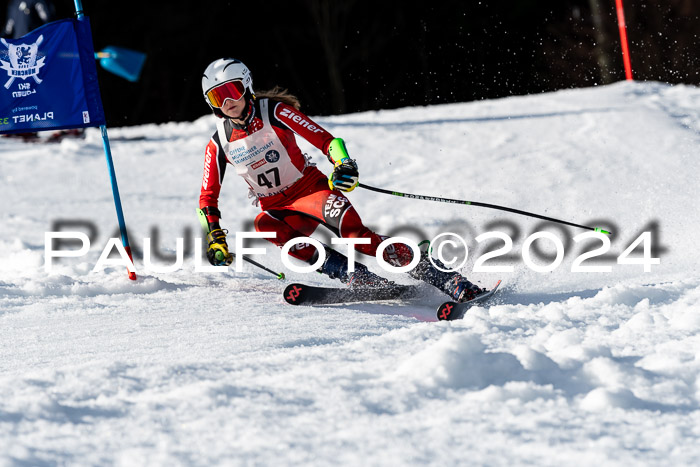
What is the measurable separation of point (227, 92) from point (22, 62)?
154 cm

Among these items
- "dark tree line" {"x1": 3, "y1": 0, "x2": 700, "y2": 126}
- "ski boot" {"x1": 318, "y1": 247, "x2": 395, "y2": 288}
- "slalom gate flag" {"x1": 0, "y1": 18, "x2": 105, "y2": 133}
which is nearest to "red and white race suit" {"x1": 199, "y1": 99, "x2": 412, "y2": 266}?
"ski boot" {"x1": 318, "y1": 247, "x2": 395, "y2": 288}

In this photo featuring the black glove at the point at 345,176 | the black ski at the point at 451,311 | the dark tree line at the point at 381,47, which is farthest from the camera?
the dark tree line at the point at 381,47

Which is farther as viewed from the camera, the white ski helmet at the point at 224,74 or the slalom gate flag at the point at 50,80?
the slalom gate flag at the point at 50,80

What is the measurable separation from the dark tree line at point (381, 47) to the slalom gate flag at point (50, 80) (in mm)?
13577

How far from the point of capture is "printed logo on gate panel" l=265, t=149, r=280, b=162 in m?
4.92

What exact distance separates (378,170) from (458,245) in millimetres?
2360

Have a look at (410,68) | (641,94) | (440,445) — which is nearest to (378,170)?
(641,94)

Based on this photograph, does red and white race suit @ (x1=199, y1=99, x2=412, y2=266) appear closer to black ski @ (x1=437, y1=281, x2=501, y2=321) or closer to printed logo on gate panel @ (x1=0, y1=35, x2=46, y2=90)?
black ski @ (x1=437, y1=281, x2=501, y2=321)

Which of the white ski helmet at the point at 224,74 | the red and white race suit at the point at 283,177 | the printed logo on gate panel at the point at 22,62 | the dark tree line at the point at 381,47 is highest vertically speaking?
the dark tree line at the point at 381,47

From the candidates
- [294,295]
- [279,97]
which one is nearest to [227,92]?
[279,97]

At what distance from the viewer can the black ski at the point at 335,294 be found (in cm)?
470

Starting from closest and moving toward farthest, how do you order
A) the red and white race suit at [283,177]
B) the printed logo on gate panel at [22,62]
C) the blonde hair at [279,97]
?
the red and white race suit at [283,177] < the blonde hair at [279,97] < the printed logo on gate panel at [22,62]

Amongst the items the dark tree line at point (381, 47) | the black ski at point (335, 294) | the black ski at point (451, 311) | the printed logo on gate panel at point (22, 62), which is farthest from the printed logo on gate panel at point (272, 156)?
the dark tree line at point (381, 47)

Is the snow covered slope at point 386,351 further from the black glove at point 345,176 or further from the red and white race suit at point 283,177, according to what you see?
the black glove at point 345,176
